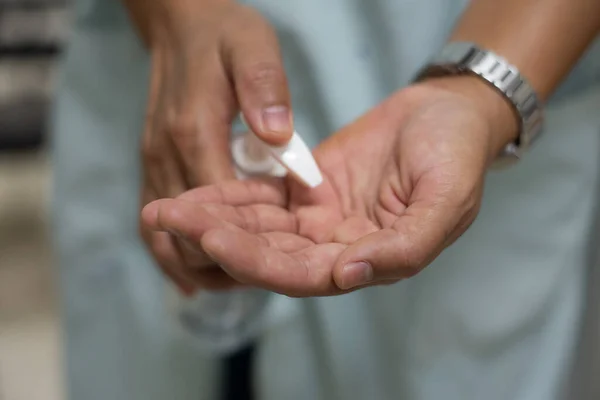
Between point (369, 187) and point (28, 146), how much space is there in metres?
0.74

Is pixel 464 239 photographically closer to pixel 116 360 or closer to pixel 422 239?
pixel 422 239

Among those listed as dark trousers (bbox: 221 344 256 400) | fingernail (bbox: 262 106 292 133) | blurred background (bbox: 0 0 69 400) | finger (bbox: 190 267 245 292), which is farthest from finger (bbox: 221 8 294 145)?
blurred background (bbox: 0 0 69 400)

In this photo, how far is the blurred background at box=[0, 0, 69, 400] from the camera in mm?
965

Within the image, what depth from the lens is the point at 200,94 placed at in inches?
16.9

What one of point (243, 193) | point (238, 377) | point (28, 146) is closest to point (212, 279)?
point (243, 193)

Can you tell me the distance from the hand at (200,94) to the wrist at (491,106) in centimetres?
11

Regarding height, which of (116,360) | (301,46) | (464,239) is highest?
(301,46)

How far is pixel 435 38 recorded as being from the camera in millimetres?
460

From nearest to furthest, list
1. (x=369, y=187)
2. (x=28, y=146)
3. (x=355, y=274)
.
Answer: (x=355, y=274) < (x=369, y=187) < (x=28, y=146)

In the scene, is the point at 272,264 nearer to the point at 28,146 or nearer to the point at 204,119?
the point at 204,119

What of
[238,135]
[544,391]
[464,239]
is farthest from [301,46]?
[544,391]

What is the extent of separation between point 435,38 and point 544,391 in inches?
10.2

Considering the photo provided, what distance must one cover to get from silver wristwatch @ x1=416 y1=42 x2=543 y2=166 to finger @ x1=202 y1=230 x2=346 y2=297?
16cm

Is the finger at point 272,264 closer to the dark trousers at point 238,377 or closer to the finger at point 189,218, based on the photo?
the finger at point 189,218
